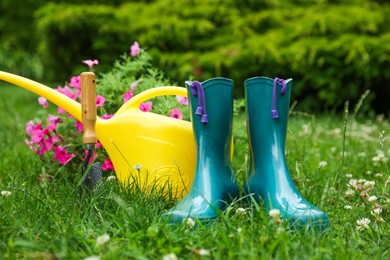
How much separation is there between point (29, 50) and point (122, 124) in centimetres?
792

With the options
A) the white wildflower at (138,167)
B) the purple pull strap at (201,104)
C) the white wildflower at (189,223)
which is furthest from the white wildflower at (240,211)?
the white wildflower at (138,167)

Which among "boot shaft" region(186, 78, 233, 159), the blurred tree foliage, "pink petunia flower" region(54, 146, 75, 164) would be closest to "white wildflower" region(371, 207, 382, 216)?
"boot shaft" region(186, 78, 233, 159)

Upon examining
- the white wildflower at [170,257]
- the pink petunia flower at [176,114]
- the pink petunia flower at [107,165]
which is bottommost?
the white wildflower at [170,257]

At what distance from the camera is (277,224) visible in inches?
59.6

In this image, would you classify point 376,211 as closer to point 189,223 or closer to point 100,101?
point 189,223

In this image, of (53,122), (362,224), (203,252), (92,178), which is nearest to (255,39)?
(53,122)

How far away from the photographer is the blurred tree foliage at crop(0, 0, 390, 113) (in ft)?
15.6

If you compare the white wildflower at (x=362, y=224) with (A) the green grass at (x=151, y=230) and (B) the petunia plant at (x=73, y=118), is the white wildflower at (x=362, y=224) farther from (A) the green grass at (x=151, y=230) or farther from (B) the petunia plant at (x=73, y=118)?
(B) the petunia plant at (x=73, y=118)

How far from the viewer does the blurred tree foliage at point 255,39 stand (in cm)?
476

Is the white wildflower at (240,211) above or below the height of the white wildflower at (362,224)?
above

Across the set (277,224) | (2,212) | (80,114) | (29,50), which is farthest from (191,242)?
(29,50)

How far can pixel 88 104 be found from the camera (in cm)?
189

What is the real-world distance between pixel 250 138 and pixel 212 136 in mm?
123

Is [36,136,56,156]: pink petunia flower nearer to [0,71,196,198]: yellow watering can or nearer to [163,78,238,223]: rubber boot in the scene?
[0,71,196,198]: yellow watering can
